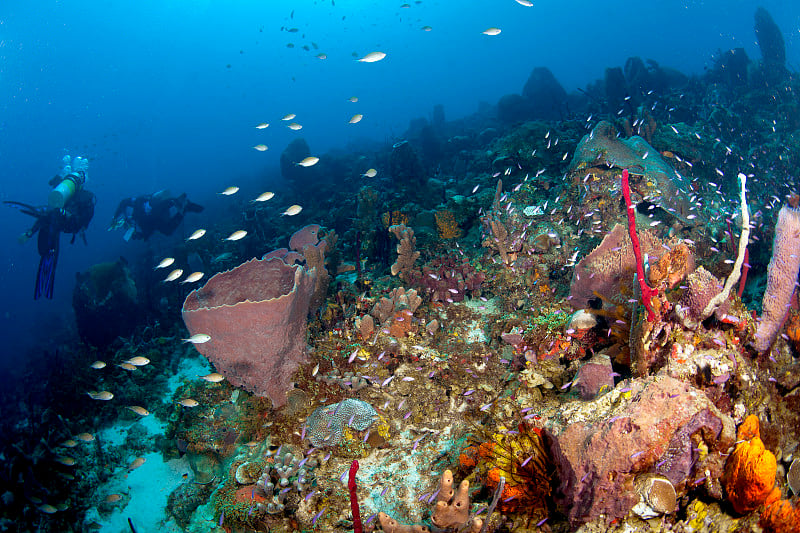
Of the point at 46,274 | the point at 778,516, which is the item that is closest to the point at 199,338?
the point at 778,516

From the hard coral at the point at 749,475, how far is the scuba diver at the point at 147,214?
15.6 meters

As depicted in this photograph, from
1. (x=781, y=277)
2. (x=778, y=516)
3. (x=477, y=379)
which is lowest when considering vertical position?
(x=477, y=379)

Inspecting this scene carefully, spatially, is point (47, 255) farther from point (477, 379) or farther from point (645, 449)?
point (645, 449)

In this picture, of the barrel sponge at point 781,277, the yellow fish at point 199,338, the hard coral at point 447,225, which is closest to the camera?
the barrel sponge at point 781,277

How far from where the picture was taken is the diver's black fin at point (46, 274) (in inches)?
338

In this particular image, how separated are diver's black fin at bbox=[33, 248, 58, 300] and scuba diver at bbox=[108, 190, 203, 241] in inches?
115

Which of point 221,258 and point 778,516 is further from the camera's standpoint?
point 221,258

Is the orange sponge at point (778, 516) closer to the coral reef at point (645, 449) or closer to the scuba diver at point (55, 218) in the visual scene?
the coral reef at point (645, 449)

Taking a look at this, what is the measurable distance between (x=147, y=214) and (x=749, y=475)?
671 inches

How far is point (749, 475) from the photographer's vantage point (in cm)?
221

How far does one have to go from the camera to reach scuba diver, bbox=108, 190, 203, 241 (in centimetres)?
1310

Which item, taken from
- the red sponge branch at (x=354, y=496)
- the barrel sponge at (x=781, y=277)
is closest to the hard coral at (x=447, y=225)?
the barrel sponge at (x=781, y=277)

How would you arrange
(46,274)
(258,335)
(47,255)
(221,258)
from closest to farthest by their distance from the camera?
(258,335), (46,274), (47,255), (221,258)

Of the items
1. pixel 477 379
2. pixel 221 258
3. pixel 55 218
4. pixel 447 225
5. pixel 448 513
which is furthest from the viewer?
pixel 221 258
